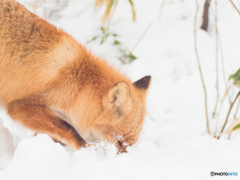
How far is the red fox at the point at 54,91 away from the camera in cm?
231

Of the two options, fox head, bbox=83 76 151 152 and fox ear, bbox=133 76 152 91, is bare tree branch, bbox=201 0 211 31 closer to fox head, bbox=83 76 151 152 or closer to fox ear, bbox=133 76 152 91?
fox ear, bbox=133 76 152 91

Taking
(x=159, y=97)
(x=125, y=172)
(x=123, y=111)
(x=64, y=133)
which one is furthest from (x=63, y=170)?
(x=159, y=97)

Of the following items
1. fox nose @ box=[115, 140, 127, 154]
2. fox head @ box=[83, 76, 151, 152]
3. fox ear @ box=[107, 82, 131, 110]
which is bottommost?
fox nose @ box=[115, 140, 127, 154]

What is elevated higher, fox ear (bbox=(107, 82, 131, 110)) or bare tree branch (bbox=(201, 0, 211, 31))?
fox ear (bbox=(107, 82, 131, 110))

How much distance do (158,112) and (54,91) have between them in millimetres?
2379

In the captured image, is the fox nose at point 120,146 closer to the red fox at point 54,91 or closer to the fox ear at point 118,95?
the red fox at point 54,91

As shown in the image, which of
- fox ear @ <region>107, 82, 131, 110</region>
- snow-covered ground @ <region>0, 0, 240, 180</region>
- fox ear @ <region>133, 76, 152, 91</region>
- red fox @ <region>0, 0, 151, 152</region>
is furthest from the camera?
fox ear @ <region>133, 76, 152, 91</region>

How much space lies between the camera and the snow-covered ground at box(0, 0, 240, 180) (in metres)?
1.70

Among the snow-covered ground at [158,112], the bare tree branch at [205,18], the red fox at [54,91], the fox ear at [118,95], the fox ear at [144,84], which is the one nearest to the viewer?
the snow-covered ground at [158,112]

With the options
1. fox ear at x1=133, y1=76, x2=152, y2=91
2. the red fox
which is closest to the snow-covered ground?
the red fox

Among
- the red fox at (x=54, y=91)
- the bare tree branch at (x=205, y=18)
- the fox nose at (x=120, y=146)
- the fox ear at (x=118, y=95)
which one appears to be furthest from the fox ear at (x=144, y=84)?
the bare tree branch at (x=205, y=18)

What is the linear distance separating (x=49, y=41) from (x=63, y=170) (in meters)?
1.26

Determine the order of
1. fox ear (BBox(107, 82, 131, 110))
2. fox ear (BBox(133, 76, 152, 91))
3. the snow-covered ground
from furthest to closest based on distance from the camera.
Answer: fox ear (BBox(133, 76, 152, 91)), fox ear (BBox(107, 82, 131, 110)), the snow-covered ground

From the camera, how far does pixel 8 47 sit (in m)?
2.30
